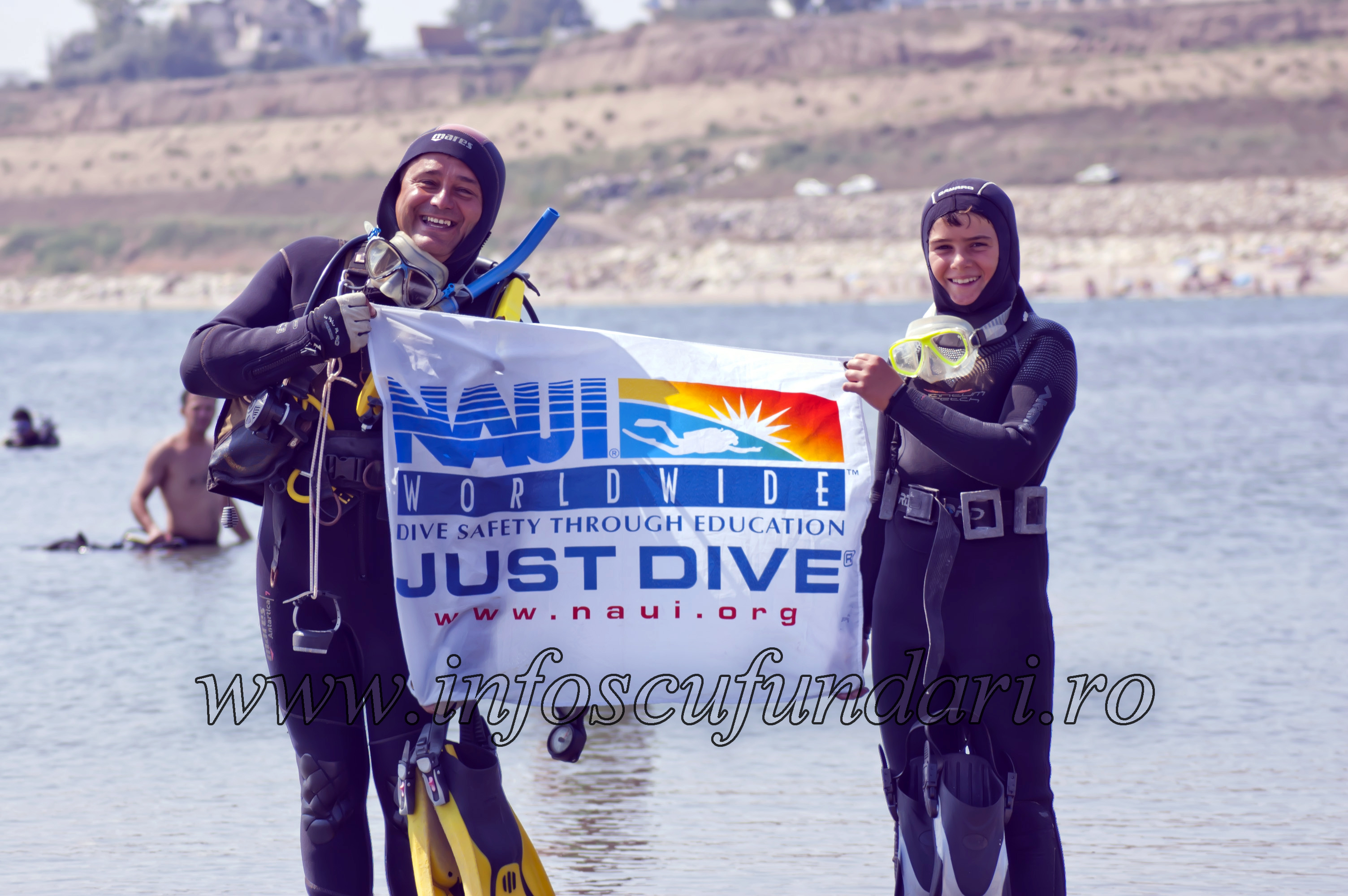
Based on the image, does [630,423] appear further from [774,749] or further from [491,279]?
[774,749]

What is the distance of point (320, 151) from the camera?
11019cm

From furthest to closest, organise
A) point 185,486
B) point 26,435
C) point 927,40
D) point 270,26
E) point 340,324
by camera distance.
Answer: point 270,26, point 927,40, point 26,435, point 185,486, point 340,324

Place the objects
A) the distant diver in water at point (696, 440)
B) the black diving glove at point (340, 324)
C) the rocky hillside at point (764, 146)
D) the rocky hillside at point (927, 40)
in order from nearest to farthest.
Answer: the black diving glove at point (340, 324), the distant diver in water at point (696, 440), the rocky hillside at point (764, 146), the rocky hillside at point (927, 40)

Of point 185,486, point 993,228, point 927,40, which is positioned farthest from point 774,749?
point 927,40

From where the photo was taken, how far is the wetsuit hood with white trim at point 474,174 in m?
3.72

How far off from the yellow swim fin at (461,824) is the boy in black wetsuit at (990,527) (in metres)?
0.92

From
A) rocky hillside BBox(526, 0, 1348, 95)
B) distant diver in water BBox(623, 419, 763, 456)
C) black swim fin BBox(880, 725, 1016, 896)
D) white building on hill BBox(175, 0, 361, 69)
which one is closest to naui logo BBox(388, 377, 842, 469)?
distant diver in water BBox(623, 419, 763, 456)

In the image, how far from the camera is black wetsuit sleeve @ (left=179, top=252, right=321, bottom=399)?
11.6ft

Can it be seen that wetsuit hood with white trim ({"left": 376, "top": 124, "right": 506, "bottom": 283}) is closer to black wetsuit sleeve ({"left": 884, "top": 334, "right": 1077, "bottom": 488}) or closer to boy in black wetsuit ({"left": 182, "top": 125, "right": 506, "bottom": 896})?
boy in black wetsuit ({"left": 182, "top": 125, "right": 506, "bottom": 896})

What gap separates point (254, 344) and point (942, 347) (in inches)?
61.0

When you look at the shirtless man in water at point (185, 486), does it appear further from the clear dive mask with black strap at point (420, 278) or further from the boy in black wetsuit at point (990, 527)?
the boy in black wetsuit at point (990, 527)

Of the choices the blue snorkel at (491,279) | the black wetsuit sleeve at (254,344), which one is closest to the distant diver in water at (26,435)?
the black wetsuit sleeve at (254,344)

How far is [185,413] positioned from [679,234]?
71478mm

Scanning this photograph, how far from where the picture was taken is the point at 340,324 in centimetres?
353
